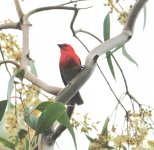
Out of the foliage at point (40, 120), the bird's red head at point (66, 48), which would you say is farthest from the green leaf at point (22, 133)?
the bird's red head at point (66, 48)

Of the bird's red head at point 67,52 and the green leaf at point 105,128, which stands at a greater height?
the bird's red head at point 67,52

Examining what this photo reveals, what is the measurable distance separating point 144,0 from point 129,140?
0.29 metres

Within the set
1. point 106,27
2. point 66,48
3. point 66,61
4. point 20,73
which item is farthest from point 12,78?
point 66,48

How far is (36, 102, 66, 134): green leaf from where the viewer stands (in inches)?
32.6

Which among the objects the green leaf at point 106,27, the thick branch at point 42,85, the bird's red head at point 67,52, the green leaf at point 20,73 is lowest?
the thick branch at point 42,85

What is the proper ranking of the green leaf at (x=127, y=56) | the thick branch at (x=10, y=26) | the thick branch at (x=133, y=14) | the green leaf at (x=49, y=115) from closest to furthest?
the green leaf at (x=49, y=115)
the thick branch at (x=133, y=14)
the thick branch at (x=10, y=26)
the green leaf at (x=127, y=56)

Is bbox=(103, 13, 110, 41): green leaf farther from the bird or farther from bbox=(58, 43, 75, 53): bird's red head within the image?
bbox=(58, 43, 75, 53): bird's red head

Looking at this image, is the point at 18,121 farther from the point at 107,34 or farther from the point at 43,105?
the point at 107,34

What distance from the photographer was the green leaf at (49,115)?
83 cm

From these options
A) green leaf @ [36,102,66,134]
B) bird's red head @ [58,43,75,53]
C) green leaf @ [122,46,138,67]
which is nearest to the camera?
green leaf @ [36,102,66,134]

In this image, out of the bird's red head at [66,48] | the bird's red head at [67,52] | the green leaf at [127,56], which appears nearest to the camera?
the green leaf at [127,56]

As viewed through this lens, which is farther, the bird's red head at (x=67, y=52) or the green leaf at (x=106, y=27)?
the bird's red head at (x=67, y=52)

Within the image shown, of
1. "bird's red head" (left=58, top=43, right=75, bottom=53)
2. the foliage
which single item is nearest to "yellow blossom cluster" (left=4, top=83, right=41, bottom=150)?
the foliage

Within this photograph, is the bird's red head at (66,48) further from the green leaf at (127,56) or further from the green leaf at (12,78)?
the green leaf at (12,78)
